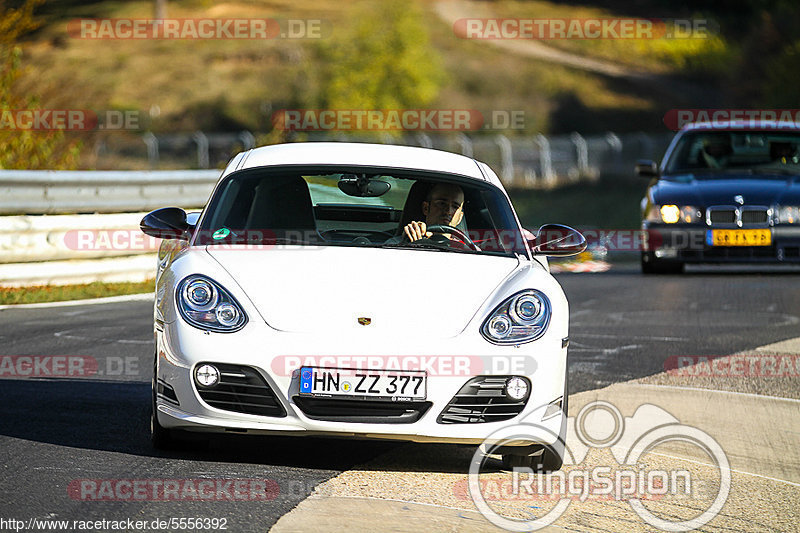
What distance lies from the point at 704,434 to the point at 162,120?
5941 centimetres

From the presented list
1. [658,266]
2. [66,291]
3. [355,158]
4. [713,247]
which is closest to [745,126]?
[658,266]

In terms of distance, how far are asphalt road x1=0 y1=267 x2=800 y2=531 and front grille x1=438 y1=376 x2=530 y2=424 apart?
597 millimetres

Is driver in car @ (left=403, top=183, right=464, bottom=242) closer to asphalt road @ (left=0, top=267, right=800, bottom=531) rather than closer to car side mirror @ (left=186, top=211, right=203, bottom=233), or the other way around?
car side mirror @ (left=186, top=211, right=203, bottom=233)

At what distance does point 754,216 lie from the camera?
1536 cm

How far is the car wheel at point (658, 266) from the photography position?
16.2 m

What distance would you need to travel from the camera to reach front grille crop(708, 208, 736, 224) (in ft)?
50.4

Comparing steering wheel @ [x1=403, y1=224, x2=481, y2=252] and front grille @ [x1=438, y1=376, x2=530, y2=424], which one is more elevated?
steering wheel @ [x1=403, y1=224, x2=481, y2=252]


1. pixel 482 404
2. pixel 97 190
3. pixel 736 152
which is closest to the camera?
pixel 482 404

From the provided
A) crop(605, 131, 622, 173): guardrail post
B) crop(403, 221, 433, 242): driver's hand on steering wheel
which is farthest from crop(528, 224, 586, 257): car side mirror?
crop(605, 131, 622, 173): guardrail post

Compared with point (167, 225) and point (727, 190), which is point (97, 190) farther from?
point (167, 225)

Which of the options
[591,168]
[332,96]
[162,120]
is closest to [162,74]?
[162,120]

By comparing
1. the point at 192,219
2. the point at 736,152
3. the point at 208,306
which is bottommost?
the point at 208,306

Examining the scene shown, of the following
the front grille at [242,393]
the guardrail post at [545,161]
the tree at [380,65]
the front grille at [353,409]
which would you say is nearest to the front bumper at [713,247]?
the front grille at [353,409]

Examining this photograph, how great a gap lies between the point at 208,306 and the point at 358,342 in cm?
68
